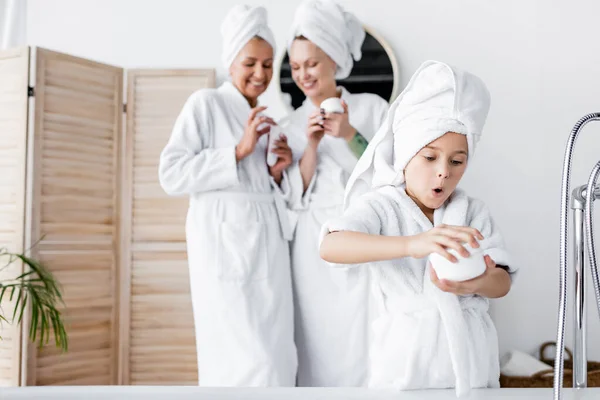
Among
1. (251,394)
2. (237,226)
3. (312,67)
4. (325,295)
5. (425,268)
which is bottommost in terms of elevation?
(251,394)

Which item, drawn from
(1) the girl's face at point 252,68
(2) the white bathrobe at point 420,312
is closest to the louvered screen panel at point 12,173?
(1) the girl's face at point 252,68

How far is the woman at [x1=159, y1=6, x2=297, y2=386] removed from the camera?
8.04ft

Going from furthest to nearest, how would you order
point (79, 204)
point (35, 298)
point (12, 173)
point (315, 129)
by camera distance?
point (79, 204) < point (12, 173) < point (35, 298) < point (315, 129)

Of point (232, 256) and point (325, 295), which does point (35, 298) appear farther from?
point (325, 295)

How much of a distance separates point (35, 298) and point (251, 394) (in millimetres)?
1975

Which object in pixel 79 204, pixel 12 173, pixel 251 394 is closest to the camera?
pixel 251 394

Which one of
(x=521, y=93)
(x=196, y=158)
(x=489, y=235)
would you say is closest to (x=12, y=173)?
(x=196, y=158)

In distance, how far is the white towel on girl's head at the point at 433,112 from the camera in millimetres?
1402

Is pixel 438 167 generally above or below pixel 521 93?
below

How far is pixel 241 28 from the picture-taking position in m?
2.54

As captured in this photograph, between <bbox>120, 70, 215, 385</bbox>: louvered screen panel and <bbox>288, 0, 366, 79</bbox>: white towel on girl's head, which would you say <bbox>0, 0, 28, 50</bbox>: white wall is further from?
<bbox>288, 0, 366, 79</bbox>: white towel on girl's head

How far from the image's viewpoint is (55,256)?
10.7 feet

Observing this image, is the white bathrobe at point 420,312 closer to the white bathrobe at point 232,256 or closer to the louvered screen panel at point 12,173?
the white bathrobe at point 232,256

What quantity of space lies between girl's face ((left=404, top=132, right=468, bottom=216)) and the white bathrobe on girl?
16 mm
